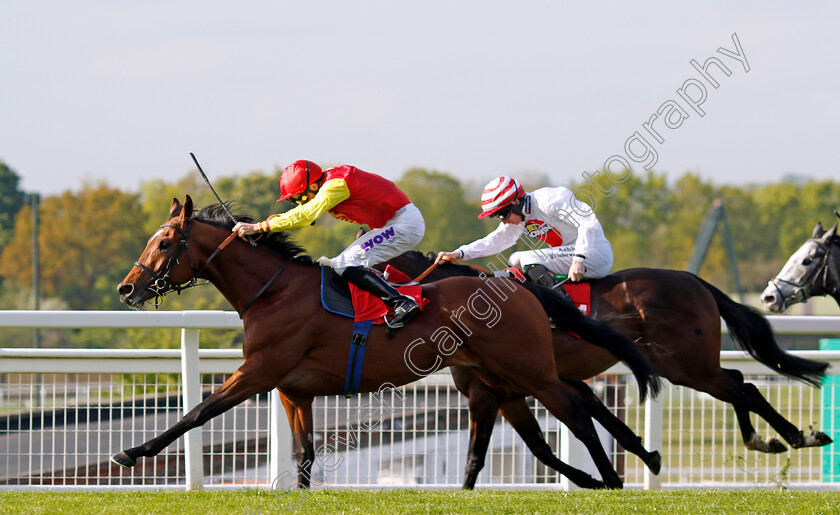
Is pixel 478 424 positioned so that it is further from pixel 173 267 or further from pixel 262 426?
pixel 173 267

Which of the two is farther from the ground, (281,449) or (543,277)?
(543,277)

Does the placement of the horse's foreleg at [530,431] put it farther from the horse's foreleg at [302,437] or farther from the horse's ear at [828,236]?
the horse's ear at [828,236]

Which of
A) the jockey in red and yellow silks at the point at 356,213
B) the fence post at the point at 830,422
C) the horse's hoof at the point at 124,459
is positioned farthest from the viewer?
the fence post at the point at 830,422

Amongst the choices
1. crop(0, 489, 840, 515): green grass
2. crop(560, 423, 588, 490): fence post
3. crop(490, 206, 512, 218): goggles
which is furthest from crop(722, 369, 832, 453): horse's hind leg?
crop(490, 206, 512, 218): goggles

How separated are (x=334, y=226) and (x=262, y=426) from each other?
40.5m

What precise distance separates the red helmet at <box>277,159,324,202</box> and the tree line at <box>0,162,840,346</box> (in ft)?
56.5

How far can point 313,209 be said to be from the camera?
15.7 feet

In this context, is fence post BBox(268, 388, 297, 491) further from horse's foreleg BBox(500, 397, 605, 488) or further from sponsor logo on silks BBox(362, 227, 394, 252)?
horse's foreleg BBox(500, 397, 605, 488)

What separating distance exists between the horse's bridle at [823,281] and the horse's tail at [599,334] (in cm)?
224

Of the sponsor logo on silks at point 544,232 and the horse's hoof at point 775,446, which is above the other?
the sponsor logo on silks at point 544,232

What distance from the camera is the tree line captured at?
4009 centimetres

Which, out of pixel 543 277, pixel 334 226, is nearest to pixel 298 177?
pixel 543 277

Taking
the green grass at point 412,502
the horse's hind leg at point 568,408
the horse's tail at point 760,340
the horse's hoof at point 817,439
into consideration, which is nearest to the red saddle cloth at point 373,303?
the horse's hind leg at point 568,408

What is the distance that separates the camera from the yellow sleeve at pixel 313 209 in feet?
15.6
